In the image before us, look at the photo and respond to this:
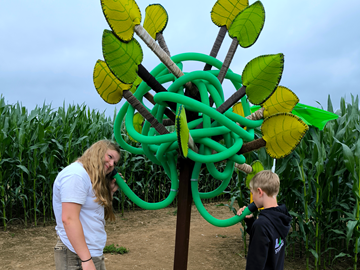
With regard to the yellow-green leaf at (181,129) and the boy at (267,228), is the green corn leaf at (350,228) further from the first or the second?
the yellow-green leaf at (181,129)

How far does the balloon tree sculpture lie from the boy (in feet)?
0.40

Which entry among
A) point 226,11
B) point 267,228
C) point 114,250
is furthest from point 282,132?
point 114,250

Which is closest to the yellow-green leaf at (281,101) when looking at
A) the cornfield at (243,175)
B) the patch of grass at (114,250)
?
the cornfield at (243,175)

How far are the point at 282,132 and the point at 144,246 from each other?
11.2ft

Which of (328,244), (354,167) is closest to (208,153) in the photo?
(354,167)

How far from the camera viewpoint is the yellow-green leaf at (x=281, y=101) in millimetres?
1540

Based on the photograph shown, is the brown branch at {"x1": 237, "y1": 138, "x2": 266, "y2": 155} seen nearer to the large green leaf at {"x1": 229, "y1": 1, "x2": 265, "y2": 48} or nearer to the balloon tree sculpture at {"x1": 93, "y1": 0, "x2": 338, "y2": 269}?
the balloon tree sculpture at {"x1": 93, "y1": 0, "x2": 338, "y2": 269}

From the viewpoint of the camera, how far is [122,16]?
1.21 meters

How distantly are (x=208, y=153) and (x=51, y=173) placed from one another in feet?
12.9

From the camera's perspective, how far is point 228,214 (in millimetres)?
6414

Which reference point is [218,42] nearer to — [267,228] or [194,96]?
[194,96]

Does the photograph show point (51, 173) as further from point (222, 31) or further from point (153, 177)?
point (222, 31)

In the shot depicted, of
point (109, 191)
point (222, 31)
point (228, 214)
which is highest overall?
point (222, 31)

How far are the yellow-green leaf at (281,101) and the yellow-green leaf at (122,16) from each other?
30.9 inches
